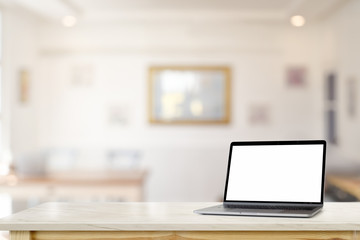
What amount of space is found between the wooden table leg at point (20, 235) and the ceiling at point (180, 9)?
14.3ft

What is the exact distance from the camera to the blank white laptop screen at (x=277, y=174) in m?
2.05

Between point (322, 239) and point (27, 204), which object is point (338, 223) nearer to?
point (322, 239)

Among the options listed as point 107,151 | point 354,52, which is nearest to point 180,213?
point 354,52

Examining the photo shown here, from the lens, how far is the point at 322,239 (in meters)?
1.83

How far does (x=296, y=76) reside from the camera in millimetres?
7738

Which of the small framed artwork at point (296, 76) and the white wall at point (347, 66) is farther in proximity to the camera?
the small framed artwork at point (296, 76)

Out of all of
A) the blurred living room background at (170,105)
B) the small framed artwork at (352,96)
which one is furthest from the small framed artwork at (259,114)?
the small framed artwork at (352,96)

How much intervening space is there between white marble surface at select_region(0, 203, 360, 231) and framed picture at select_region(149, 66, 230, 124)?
574 centimetres

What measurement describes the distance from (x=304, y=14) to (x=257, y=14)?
1.01m

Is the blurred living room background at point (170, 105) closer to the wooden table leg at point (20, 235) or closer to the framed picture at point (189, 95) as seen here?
the framed picture at point (189, 95)

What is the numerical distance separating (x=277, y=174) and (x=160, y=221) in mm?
512

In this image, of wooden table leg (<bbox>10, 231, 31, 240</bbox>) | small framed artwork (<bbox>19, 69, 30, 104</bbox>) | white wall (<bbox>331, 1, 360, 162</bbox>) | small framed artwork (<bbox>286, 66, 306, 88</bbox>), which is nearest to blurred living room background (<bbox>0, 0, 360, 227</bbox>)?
small framed artwork (<bbox>286, 66, 306, 88</bbox>)

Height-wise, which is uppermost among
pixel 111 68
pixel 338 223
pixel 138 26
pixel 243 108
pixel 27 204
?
pixel 138 26

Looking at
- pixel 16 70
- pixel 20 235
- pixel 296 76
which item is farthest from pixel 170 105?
pixel 20 235
